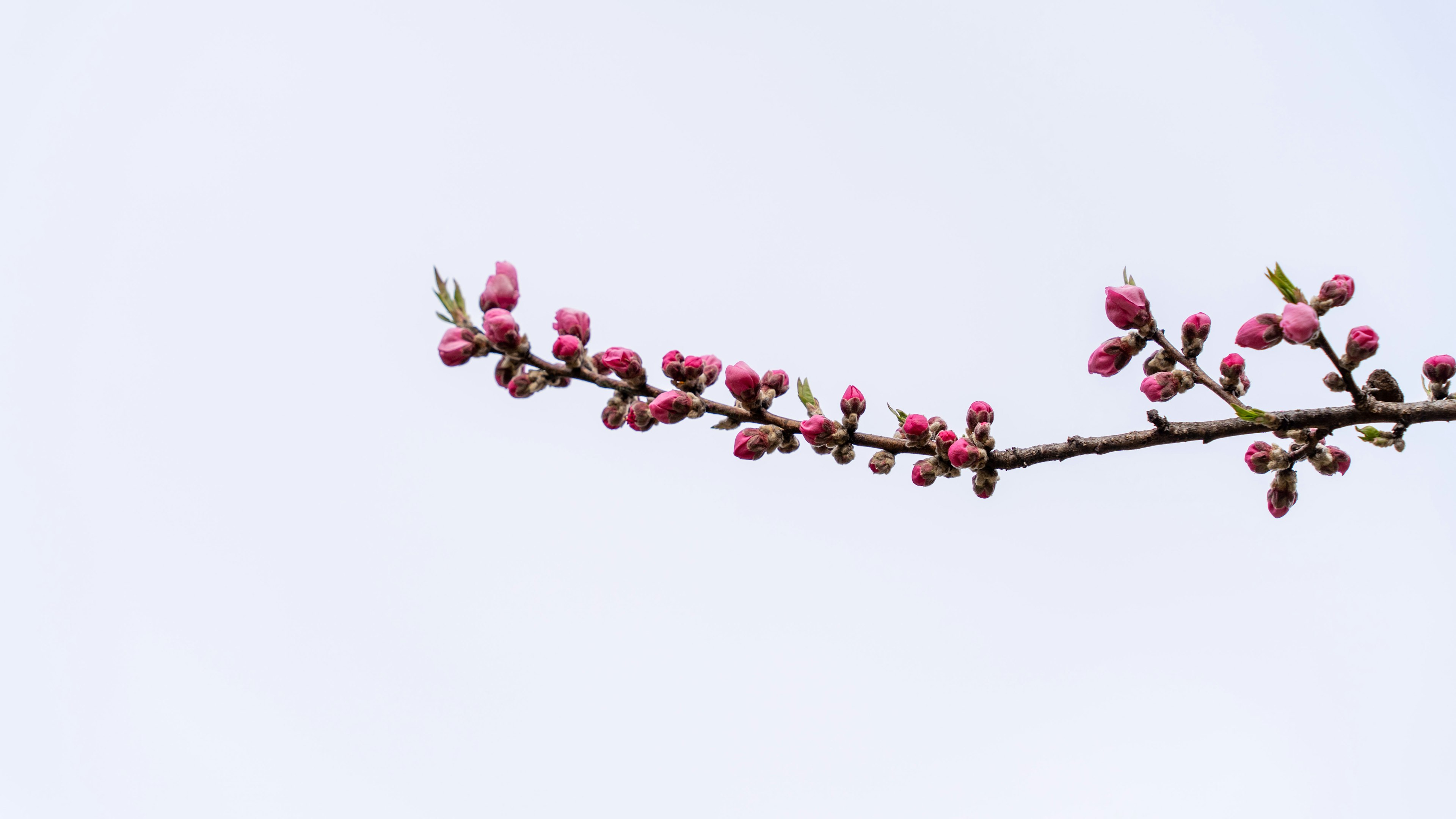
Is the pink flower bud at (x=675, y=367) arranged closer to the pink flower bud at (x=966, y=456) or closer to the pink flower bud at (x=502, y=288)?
the pink flower bud at (x=502, y=288)

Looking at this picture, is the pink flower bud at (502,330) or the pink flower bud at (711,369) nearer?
the pink flower bud at (502,330)

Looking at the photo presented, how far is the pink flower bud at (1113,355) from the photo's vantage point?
2.36 m

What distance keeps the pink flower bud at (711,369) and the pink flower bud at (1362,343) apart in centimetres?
153

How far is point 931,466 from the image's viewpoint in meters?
2.27

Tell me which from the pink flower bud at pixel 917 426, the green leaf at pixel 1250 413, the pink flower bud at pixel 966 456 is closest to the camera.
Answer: the green leaf at pixel 1250 413

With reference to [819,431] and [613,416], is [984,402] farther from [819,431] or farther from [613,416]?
[613,416]

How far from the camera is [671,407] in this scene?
2176 mm

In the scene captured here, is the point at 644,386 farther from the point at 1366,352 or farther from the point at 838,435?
the point at 1366,352

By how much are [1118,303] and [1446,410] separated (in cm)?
73

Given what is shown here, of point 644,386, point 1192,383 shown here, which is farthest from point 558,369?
point 1192,383

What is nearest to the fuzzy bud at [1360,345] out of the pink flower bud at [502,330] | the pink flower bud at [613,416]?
the pink flower bud at [613,416]

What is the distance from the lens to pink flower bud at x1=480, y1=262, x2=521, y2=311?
7.11 ft

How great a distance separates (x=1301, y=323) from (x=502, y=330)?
1845 millimetres

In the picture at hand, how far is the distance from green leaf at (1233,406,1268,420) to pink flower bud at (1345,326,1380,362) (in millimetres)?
309
